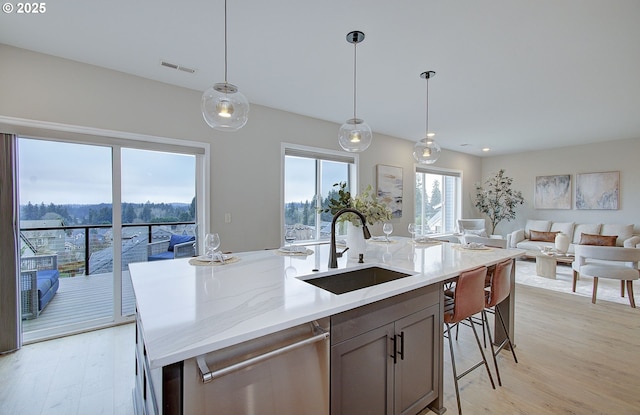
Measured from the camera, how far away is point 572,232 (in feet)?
20.6

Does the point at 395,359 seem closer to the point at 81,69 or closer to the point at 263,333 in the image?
the point at 263,333

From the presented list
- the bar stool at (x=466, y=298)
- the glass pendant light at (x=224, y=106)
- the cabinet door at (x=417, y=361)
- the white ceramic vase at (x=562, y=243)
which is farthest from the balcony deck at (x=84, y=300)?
the white ceramic vase at (x=562, y=243)

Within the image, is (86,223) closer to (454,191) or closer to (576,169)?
(454,191)

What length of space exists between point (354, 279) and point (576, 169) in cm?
743

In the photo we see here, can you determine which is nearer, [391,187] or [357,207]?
[357,207]

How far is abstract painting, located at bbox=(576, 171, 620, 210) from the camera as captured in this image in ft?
19.5

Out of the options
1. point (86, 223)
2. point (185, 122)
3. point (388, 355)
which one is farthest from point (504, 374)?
point (86, 223)

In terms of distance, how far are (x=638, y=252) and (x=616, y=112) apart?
6.99 feet

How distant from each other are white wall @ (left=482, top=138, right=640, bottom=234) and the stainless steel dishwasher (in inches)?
310

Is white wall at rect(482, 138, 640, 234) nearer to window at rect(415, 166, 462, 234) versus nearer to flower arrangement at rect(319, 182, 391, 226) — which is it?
window at rect(415, 166, 462, 234)

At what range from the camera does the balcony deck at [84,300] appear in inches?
114

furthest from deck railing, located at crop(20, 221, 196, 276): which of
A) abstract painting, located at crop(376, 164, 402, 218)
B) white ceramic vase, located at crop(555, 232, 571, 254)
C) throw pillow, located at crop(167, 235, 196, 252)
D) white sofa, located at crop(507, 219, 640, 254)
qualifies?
white sofa, located at crop(507, 219, 640, 254)

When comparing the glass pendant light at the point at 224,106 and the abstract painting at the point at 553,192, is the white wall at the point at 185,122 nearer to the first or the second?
the glass pendant light at the point at 224,106

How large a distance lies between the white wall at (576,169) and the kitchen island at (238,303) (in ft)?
20.4
